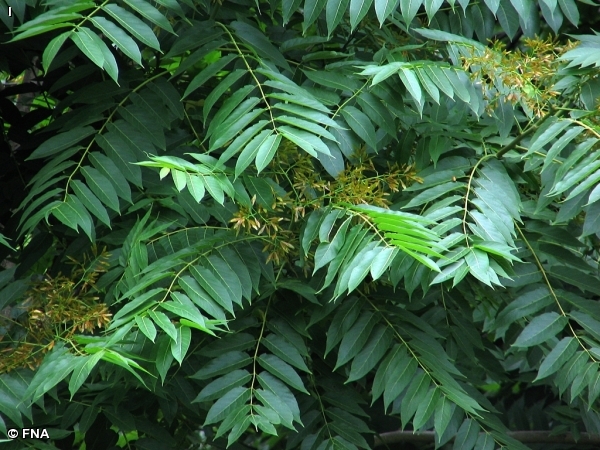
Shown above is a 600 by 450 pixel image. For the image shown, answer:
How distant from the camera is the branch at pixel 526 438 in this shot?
3.41m

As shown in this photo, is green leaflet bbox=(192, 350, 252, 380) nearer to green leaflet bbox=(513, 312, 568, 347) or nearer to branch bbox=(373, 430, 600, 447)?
green leaflet bbox=(513, 312, 568, 347)

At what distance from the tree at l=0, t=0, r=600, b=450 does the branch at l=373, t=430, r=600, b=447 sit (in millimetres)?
635

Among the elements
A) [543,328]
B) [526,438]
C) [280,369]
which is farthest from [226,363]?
[526,438]

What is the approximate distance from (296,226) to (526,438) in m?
1.77

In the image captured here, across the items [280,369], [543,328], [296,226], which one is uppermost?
[296,226]

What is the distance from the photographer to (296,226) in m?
2.39

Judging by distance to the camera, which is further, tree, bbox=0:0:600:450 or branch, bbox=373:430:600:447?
branch, bbox=373:430:600:447

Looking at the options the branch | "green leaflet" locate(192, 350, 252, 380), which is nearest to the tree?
"green leaflet" locate(192, 350, 252, 380)

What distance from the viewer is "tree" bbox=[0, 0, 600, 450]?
215cm

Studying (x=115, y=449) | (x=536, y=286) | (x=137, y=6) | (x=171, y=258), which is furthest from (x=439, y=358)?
(x=137, y=6)

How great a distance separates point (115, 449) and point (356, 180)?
4.49 ft

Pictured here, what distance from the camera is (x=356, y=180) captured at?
226 cm

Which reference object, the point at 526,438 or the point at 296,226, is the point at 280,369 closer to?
the point at 296,226

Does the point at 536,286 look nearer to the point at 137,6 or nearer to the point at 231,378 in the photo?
the point at 231,378
